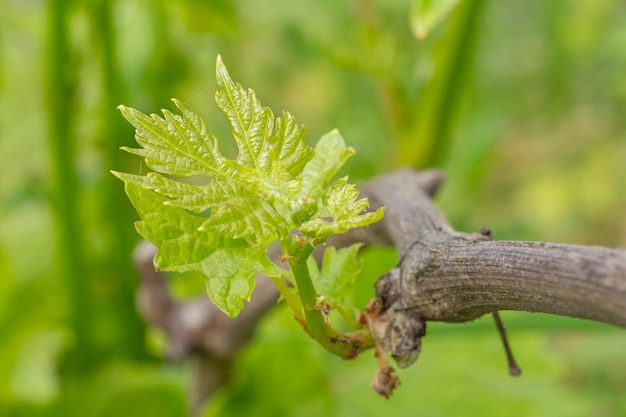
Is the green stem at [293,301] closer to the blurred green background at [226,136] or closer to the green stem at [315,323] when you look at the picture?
the green stem at [315,323]

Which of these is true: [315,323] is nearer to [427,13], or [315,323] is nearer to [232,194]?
[232,194]

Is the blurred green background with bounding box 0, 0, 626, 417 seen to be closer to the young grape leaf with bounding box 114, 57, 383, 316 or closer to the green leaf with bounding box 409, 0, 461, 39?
the green leaf with bounding box 409, 0, 461, 39

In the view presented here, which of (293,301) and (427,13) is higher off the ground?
(427,13)

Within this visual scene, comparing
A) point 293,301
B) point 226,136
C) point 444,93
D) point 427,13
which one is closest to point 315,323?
point 293,301

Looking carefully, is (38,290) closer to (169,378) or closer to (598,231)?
(169,378)

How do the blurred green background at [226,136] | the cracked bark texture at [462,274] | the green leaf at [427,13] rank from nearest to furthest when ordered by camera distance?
the cracked bark texture at [462,274] → the green leaf at [427,13] → the blurred green background at [226,136]

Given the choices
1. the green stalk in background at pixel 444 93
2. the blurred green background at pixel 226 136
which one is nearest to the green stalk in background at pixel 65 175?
the blurred green background at pixel 226 136
